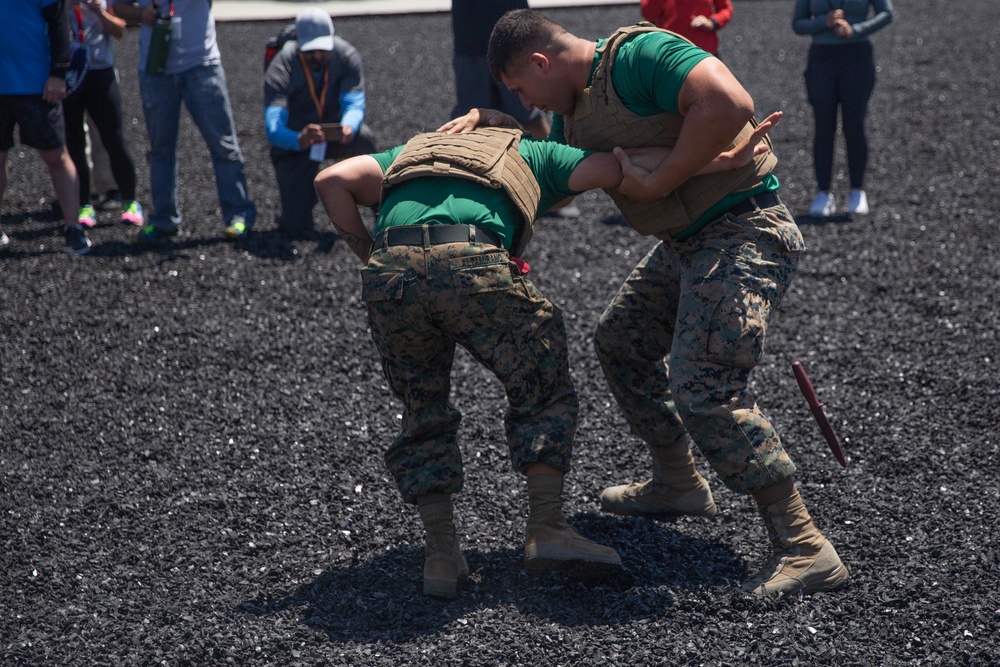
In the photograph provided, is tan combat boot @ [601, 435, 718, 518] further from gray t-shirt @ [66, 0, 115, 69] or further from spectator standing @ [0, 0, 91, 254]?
gray t-shirt @ [66, 0, 115, 69]

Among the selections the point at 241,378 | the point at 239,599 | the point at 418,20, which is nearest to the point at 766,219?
the point at 239,599

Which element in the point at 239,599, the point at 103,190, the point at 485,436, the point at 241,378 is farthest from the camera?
the point at 103,190

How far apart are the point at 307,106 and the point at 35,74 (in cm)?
176

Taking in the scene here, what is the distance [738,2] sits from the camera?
15.7m

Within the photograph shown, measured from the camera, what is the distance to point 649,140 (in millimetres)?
3217

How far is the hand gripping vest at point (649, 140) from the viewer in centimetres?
320

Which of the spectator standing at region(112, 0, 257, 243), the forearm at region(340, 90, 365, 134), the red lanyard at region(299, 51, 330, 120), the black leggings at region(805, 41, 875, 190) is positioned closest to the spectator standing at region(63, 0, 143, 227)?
the spectator standing at region(112, 0, 257, 243)

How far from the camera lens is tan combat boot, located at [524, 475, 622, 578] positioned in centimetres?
325

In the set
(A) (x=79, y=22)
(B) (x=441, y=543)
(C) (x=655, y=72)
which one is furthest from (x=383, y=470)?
(A) (x=79, y=22)

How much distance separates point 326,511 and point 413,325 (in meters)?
1.10

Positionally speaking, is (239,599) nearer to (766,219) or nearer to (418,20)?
(766,219)

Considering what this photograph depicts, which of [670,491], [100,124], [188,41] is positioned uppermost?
[188,41]

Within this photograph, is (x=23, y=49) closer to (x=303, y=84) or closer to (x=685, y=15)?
(x=303, y=84)

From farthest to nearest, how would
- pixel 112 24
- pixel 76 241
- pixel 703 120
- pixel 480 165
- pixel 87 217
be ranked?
pixel 87 217
pixel 112 24
pixel 76 241
pixel 480 165
pixel 703 120
